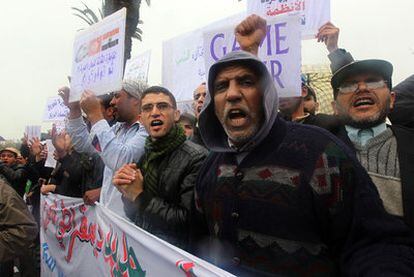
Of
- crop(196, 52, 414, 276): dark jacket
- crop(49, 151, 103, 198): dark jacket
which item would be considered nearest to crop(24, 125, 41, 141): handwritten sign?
crop(49, 151, 103, 198): dark jacket

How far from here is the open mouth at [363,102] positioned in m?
2.08

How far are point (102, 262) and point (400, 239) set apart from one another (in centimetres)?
219

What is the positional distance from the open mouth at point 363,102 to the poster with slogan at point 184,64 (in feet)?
7.86

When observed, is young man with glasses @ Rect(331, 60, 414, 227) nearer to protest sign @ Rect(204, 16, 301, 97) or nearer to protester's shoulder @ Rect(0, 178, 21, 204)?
protest sign @ Rect(204, 16, 301, 97)

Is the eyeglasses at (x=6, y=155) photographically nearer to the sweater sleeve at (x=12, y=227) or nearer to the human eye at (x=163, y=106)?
the sweater sleeve at (x=12, y=227)

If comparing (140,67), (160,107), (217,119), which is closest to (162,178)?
(160,107)

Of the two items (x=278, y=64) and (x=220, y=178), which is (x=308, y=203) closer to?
(x=220, y=178)

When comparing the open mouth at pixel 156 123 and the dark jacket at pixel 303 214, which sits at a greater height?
the open mouth at pixel 156 123

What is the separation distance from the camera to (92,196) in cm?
359

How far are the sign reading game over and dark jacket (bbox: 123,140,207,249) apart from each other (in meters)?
0.90

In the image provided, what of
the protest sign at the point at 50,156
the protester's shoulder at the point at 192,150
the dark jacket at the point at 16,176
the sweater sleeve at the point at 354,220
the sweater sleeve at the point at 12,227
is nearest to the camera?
the sweater sleeve at the point at 354,220

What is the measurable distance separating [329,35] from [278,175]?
1.73 m

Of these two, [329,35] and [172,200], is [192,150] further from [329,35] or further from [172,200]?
[329,35]

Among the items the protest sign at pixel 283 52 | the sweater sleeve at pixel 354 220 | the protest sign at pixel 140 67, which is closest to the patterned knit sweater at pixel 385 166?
the sweater sleeve at pixel 354 220
